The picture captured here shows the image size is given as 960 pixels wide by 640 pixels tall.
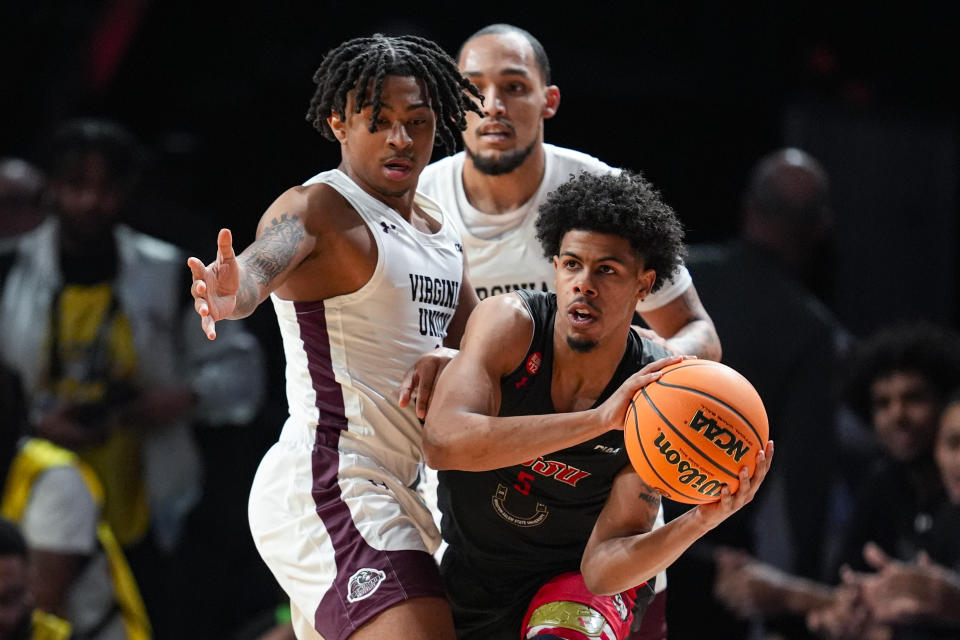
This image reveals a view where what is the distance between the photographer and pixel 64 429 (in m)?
5.90

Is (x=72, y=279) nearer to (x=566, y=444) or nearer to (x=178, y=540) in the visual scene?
(x=178, y=540)

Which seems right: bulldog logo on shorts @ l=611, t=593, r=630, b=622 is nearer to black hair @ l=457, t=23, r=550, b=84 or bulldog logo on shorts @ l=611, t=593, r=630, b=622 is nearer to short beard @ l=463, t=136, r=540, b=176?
short beard @ l=463, t=136, r=540, b=176

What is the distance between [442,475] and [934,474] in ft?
8.45

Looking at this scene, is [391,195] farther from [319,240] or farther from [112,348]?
[112,348]

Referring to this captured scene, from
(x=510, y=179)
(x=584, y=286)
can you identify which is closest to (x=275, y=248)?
(x=584, y=286)

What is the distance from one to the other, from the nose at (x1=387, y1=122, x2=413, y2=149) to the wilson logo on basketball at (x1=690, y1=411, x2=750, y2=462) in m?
1.03

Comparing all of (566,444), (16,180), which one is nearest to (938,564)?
(566,444)

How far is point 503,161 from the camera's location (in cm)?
438

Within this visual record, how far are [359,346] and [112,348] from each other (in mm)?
2692

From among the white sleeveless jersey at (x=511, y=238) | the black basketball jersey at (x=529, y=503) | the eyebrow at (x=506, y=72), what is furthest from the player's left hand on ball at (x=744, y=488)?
the eyebrow at (x=506, y=72)

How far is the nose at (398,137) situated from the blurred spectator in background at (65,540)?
2.38 meters

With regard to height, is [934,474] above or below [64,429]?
above

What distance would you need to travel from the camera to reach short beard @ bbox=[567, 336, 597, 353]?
3504mm

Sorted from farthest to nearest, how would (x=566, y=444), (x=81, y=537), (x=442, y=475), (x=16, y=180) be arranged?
(x=16, y=180) < (x=81, y=537) < (x=442, y=475) < (x=566, y=444)
